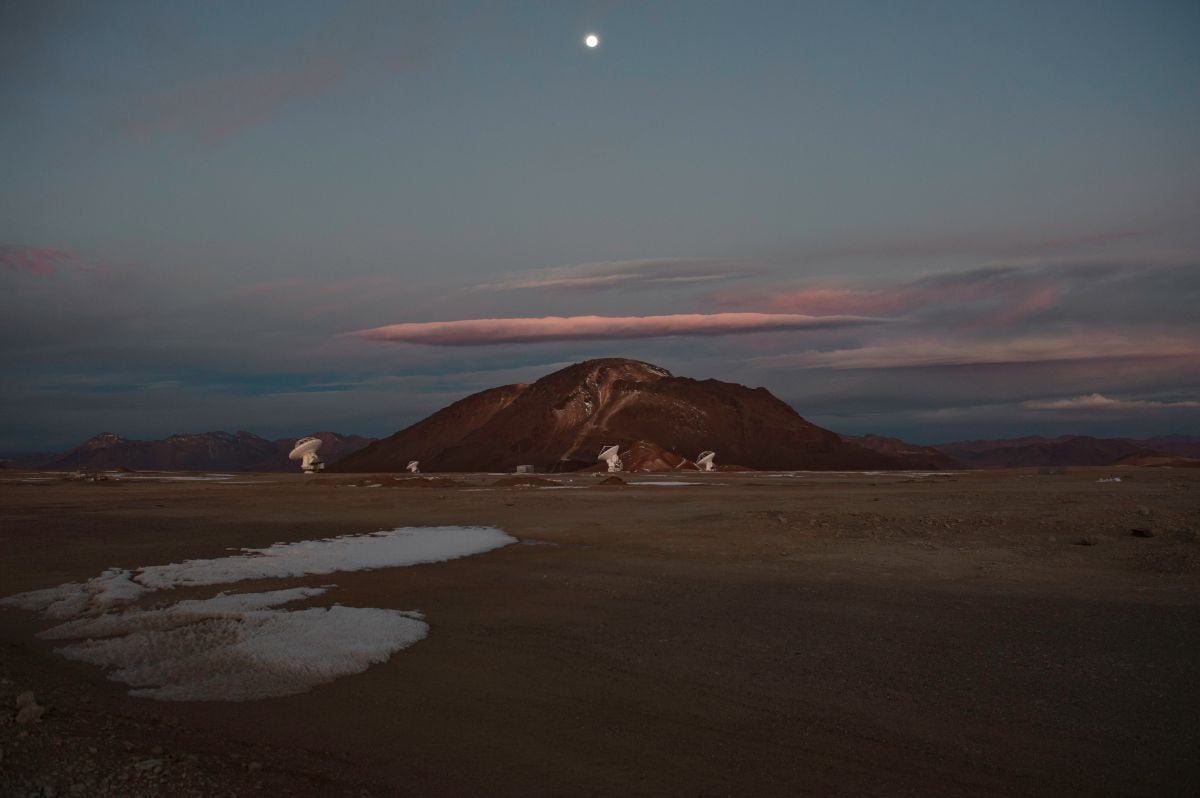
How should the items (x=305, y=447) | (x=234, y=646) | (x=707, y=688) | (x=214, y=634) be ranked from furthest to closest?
(x=305, y=447) < (x=214, y=634) < (x=234, y=646) < (x=707, y=688)

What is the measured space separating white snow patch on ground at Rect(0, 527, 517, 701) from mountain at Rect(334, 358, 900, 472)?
317ft

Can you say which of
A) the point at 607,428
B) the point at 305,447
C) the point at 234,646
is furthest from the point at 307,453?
the point at 234,646

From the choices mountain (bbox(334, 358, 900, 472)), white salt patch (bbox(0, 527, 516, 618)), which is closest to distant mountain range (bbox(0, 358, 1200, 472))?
mountain (bbox(334, 358, 900, 472))

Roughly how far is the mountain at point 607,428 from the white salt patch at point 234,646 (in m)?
99.3

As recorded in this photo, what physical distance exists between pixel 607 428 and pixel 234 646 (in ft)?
400

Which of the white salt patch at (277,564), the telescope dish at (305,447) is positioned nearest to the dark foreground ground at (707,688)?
the white salt patch at (277,564)

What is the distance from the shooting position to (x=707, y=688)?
884cm

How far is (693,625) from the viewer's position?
11828 mm

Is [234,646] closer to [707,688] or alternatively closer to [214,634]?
[214,634]

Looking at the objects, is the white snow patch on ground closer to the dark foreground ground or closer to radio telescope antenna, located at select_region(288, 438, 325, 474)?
the dark foreground ground

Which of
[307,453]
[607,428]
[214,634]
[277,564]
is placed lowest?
[277,564]

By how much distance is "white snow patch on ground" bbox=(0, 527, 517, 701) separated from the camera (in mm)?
8781

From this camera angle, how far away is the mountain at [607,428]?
129 metres

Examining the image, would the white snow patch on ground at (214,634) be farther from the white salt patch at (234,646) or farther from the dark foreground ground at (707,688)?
the dark foreground ground at (707,688)
